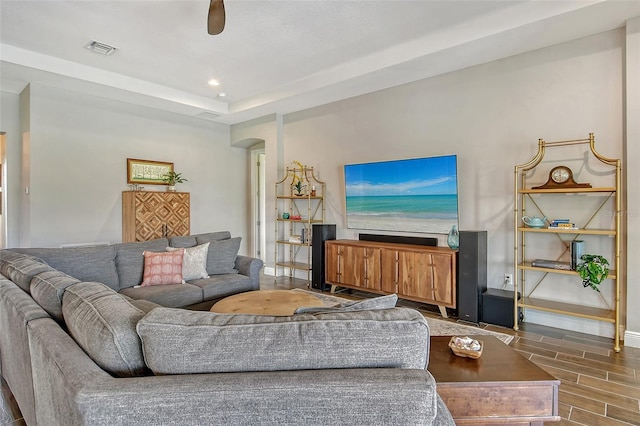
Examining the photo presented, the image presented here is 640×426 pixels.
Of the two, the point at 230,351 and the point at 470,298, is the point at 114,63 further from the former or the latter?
the point at 470,298

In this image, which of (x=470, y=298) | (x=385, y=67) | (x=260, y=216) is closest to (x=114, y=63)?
(x=385, y=67)

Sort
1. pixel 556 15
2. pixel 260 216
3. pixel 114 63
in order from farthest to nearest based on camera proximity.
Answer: pixel 260 216
pixel 114 63
pixel 556 15

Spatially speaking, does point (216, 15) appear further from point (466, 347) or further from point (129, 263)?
point (466, 347)

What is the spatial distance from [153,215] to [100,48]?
2388 millimetres

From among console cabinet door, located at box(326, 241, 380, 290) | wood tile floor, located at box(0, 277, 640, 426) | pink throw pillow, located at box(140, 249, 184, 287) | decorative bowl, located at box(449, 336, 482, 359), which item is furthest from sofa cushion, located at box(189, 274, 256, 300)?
decorative bowl, located at box(449, 336, 482, 359)

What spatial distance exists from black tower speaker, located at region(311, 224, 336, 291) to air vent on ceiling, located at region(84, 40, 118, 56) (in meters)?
3.33

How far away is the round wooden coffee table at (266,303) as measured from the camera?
2.69 meters

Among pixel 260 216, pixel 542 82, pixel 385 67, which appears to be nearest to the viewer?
pixel 542 82

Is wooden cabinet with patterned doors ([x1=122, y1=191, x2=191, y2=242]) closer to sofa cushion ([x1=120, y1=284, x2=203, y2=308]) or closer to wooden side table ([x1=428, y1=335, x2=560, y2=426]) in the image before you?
sofa cushion ([x1=120, y1=284, x2=203, y2=308])

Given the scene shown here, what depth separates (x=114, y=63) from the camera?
174 inches

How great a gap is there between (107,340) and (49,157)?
486 centimetres

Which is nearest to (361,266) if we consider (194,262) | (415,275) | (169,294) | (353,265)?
(353,265)

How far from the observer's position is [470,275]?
3.69 meters

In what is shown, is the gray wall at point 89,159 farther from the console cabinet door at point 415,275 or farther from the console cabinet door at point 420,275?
the console cabinet door at point 415,275
